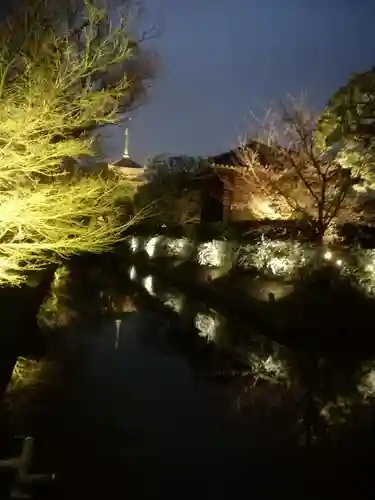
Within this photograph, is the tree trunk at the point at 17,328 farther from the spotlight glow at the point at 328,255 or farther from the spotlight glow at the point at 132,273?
the spotlight glow at the point at 132,273

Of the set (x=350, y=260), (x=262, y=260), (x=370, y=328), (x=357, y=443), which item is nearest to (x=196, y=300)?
(x=262, y=260)

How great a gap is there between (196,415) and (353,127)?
13395mm

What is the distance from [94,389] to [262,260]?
11.6 meters

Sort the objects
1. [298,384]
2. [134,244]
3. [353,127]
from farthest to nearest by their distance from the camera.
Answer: [134,244], [353,127], [298,384]

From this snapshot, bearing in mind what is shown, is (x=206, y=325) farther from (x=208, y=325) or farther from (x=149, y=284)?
(x=149, y=284)

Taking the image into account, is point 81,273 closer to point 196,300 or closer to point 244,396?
point 196,300

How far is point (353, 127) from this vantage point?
61.4 feet

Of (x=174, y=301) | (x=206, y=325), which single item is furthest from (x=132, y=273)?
(x=206, y=325)

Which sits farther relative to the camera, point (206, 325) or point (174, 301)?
point (174, 301)

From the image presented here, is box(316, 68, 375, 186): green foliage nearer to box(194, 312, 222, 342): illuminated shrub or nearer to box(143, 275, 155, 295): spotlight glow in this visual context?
box(194, 312, 222, 342): illuminated shrub

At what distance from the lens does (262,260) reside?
66.5 ft

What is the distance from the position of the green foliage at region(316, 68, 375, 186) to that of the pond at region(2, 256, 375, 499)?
7892 millimetres

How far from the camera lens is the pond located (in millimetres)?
6559

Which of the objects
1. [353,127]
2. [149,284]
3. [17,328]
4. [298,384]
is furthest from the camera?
[149,284]
